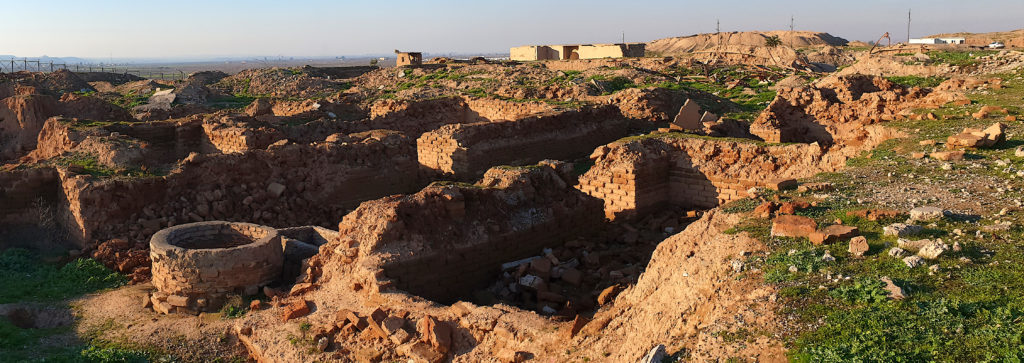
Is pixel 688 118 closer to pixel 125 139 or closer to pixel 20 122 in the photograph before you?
pixel 125 139

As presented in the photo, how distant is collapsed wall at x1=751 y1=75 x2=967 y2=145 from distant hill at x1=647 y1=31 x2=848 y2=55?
148ft

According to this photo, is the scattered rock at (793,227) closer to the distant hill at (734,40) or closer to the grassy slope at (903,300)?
the grassy slope at (903,300)

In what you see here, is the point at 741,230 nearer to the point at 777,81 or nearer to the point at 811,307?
the point at 811,307

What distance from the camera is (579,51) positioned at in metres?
43.3

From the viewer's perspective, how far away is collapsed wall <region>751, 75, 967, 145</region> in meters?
13.5

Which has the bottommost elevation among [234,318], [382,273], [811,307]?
[234,318]

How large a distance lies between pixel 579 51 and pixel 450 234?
36.7 metres

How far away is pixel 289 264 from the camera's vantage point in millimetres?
9047

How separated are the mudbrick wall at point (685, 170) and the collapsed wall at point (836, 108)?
8.38 feet

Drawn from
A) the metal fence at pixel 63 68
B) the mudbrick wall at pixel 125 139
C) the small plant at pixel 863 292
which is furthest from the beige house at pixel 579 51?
the small plant at pixel 863 292

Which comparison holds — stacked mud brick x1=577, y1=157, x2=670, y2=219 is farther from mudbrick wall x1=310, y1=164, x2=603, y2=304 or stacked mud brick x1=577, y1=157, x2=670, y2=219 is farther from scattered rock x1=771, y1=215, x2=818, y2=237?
scattered rock x1=771, y1=215, x2=818, y2=237

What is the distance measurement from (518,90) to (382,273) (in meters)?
17.0

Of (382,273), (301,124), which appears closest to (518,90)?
(301,124)

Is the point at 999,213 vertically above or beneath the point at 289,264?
above
